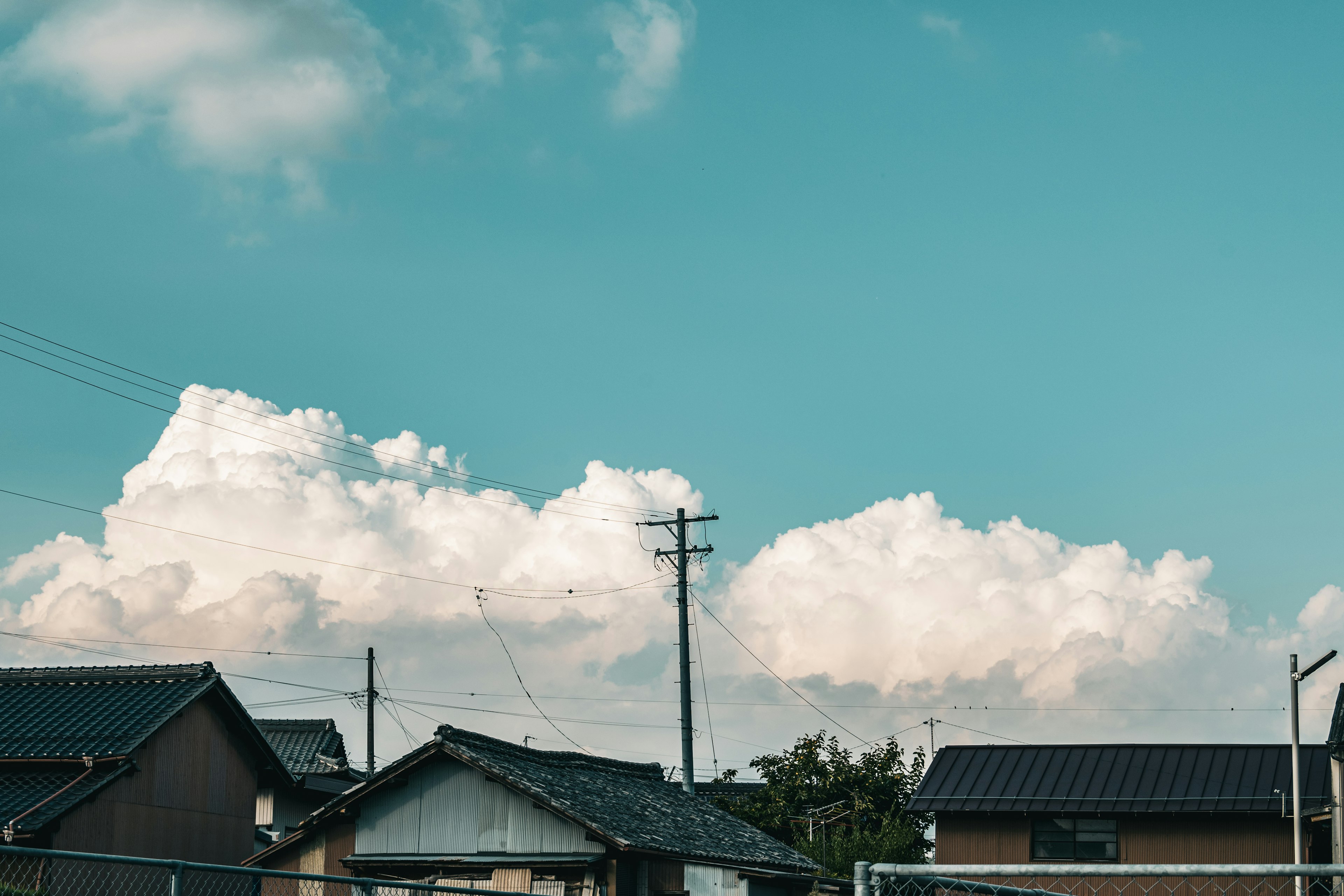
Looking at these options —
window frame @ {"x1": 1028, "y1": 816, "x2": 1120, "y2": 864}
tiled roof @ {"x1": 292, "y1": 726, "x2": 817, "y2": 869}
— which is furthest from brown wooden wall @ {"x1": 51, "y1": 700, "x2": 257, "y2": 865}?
window frame @ {"x1": 1028, "y1": 816, "x2": 1120, "y2": 864}

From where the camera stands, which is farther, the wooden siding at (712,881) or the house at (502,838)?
the wooden siding at (712,881)

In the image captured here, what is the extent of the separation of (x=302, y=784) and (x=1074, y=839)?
21.8m

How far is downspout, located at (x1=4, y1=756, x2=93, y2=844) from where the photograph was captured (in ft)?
78.8

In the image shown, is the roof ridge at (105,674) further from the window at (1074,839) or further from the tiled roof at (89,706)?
the window at (1074,839)

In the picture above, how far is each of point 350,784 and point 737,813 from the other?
14153mm

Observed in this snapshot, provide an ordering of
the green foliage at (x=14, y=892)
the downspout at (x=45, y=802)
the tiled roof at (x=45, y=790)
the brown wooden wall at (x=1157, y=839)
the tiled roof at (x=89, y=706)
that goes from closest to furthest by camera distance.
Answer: the green foliage at (x=14, y=892) → the downspout at (x=45, y=802) → the tiled roof at (x=45, y=790) → the tiled roof at (x=89, y=706) → the brown wooden wall at (x=1157, y=839)

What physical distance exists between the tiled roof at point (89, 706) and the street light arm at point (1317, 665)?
80.5 ft

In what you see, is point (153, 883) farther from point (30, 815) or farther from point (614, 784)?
point (614, 784)

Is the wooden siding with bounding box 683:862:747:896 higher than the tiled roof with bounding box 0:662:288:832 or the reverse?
the reverse

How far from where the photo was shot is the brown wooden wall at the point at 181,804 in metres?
26.9

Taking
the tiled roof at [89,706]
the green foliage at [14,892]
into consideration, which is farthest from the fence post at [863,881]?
the tiled roof at [89,706]

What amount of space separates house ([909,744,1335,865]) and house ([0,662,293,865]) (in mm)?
18273

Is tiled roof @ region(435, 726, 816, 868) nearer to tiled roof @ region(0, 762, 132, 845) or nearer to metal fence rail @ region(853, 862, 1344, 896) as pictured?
tiled roof @ region(0, 762, 132, 845)

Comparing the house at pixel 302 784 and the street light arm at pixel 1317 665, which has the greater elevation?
the street light arm at pixel 1317 665
